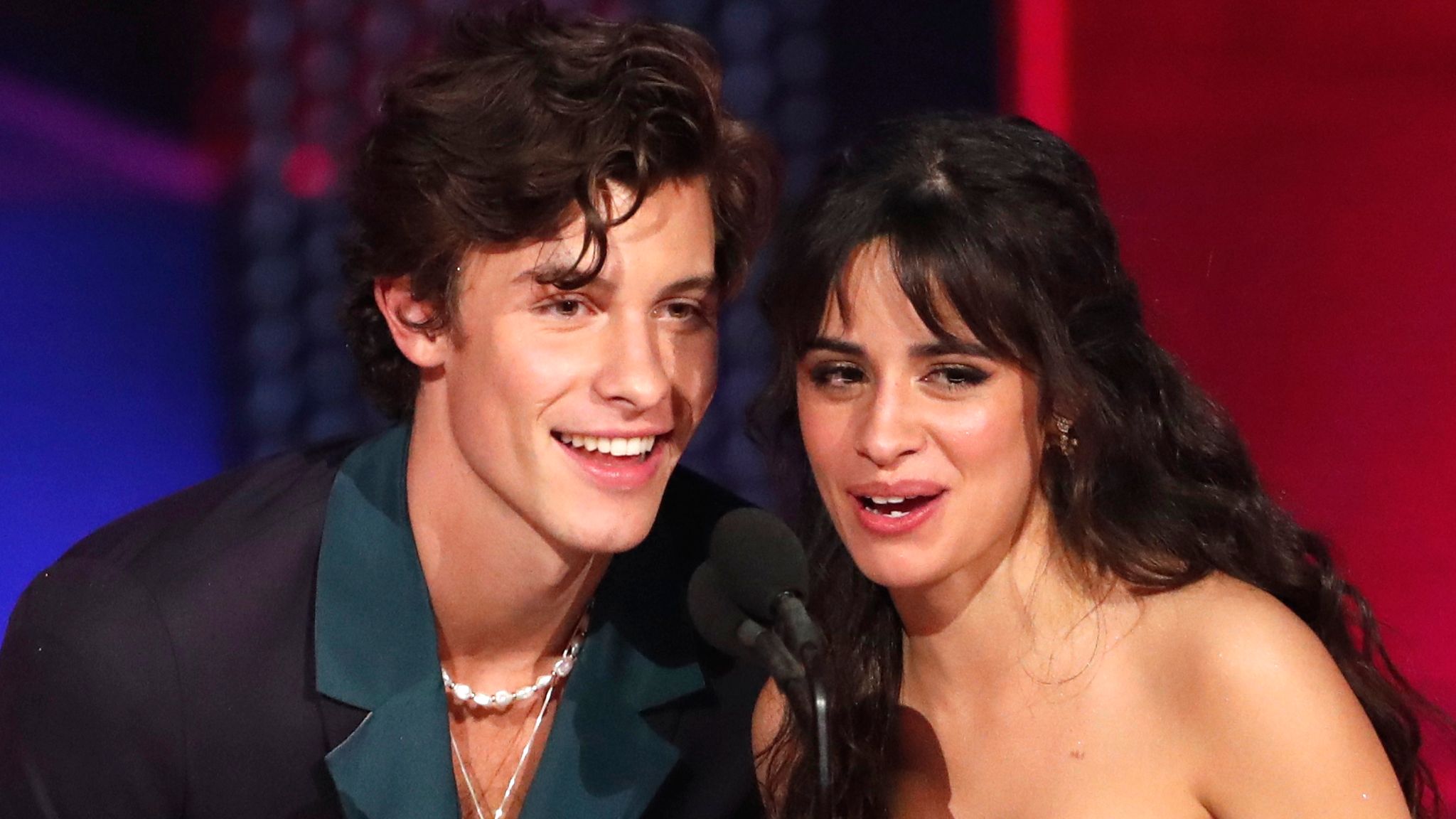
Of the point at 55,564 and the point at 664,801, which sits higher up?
the point at 55,564

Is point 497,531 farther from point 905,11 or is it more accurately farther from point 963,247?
point 905,11

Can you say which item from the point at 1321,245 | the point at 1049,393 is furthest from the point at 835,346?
the point at 1321,245

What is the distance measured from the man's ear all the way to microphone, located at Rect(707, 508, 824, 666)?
77 centimetres

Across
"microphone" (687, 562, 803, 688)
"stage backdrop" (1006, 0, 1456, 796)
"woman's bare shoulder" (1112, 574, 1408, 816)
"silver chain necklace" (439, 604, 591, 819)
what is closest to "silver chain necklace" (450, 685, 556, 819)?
"silver chain necklace" (439, 604, 591, 819)

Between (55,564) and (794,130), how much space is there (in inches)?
62.4

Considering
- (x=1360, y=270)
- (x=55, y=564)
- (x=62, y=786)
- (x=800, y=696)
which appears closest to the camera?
(x=800, y=696)

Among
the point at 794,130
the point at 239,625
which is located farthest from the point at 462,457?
the point at 794,130

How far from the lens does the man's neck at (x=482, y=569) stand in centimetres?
230

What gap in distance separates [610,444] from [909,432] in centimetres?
41

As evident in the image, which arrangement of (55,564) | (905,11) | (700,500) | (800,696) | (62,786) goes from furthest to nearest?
(905,11), (700,500), (55,564), (62,786), (800,696)

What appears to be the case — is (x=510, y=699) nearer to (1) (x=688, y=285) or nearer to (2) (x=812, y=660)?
(1) (x=688, y=285)

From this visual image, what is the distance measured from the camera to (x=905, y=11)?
10.1 ft

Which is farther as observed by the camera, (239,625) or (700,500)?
(700,500)

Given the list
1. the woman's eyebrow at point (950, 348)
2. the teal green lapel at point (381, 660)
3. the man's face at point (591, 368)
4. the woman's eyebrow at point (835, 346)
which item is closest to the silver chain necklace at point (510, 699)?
the teal green lapel at point (381, 660)
